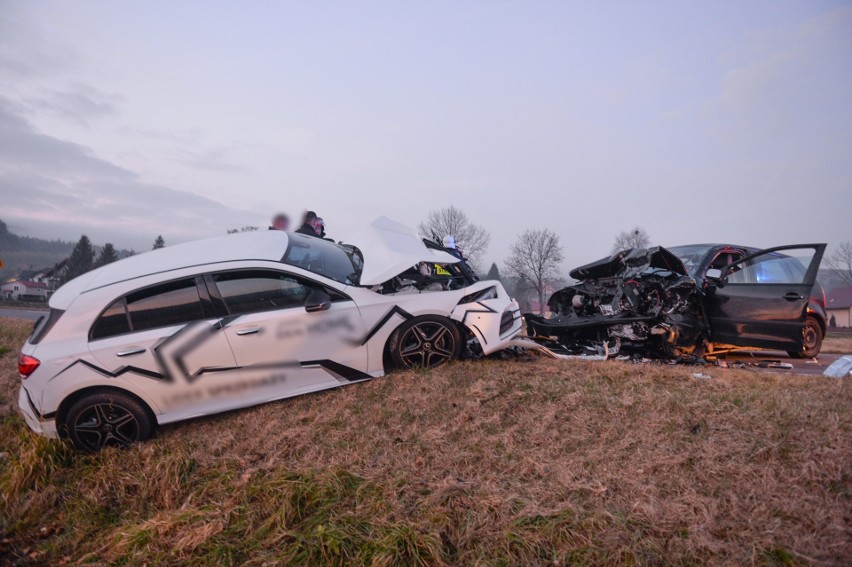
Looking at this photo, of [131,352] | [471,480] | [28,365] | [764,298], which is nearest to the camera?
[471,480]

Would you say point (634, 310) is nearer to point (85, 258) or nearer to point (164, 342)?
point (164, 342)

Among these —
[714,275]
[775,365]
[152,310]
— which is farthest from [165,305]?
[775,365]

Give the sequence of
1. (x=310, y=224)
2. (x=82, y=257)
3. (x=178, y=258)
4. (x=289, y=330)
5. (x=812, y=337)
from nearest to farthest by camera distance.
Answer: (x=289, y=330), (x=178, y=258), (x=812, y=337), (x=310, y=224), (x=82, y=257)

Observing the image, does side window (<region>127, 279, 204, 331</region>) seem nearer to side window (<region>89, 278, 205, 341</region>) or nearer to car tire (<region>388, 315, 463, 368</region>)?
side window (<region>89, 278, 205, 341</region>)

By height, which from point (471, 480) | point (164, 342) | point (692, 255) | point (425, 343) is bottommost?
point (471, 480)

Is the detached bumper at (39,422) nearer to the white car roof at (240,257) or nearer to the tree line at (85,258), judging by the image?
the white car roof at (240,257)

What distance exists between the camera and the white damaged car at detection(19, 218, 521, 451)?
3816mm

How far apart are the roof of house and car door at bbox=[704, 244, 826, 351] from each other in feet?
180

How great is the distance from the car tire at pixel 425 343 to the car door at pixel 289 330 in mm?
390

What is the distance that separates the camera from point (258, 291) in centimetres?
421

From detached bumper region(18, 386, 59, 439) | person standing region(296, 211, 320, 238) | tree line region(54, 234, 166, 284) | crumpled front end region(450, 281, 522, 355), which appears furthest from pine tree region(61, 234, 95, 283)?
crumpled front end region(450, 281, 522, 355)

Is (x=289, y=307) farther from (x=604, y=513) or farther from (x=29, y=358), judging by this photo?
(x=604, y=513)

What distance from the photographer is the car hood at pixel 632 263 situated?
5672 millimetres

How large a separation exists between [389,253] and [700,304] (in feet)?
12.8
